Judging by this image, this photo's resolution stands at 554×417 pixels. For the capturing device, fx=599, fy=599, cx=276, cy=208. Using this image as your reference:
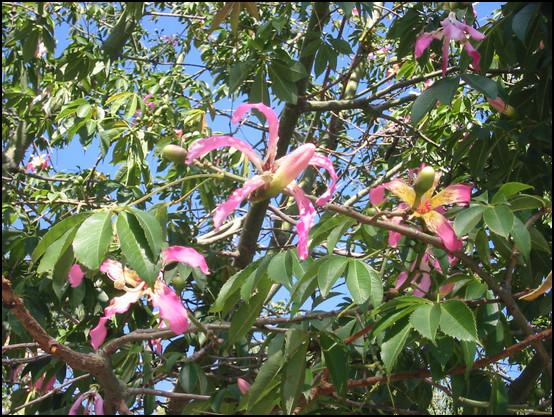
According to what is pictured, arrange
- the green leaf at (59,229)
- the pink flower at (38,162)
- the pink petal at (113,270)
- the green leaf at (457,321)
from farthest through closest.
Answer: the pink flower at (38,162) < the pink petal at (113,270) < the green leaf at (59,229) < the green leaf at (457,321)

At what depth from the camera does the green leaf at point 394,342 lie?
33.3 inches

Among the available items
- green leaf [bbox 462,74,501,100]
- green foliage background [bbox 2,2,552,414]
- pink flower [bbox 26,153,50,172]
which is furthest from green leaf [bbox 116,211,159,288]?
pink flower [bbox 26,153,50,172]

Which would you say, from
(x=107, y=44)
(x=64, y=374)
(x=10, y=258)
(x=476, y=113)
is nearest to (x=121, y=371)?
(x=64, y=374)

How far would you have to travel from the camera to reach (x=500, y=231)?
881mm

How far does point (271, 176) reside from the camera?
0.84 meters

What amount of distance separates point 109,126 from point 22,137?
158 cm

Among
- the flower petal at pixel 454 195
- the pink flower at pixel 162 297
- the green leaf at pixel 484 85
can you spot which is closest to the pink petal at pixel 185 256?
the pink flower at pixel 162 297

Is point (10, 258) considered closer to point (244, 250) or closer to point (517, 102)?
point (244, 250)

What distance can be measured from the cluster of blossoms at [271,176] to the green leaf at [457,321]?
22cm

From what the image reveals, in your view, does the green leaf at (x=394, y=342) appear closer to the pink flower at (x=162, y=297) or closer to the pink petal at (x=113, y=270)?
the pink flower at (x=162, y=297)

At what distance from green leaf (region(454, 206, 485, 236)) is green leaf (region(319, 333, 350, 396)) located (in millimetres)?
258

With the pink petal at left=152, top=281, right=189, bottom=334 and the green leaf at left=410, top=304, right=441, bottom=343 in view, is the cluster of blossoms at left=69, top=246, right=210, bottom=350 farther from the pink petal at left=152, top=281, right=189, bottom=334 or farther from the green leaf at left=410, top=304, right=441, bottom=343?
the green leaf at left=410, top=304, right=441, bottom=343

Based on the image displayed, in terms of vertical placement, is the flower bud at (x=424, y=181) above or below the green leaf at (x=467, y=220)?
above

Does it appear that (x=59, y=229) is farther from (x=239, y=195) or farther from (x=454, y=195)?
(x=454, y=195)
